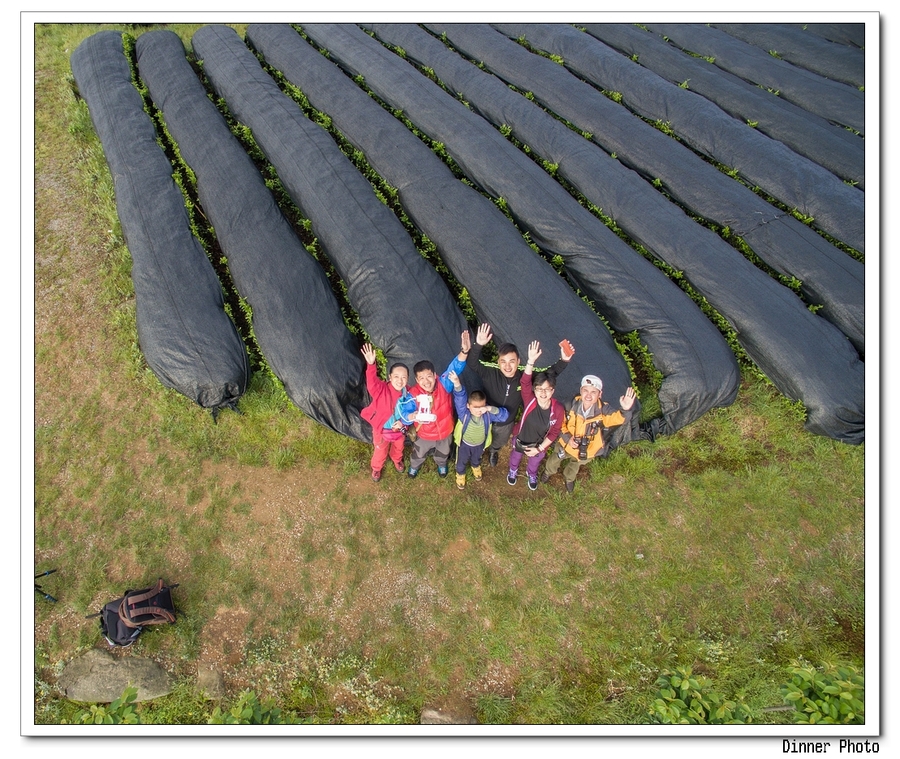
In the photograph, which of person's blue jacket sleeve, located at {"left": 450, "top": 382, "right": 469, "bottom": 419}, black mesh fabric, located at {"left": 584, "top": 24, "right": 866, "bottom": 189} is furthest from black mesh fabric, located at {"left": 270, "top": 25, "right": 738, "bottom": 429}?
black mesh fabric, located at {"left": 584, "top": 24, "right": 866, "bottom": 189}

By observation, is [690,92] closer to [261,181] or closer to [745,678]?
[261,181]

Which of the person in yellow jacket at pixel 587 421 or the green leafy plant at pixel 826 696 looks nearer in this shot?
the green leafy plant at pixel 826 696

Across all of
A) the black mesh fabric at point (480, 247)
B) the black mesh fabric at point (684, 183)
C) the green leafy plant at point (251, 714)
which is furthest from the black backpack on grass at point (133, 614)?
the black mesh fabric at point (684, 183)

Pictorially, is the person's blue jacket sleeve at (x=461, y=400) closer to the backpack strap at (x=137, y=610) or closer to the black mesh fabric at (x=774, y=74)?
the backpack strap at (x=137, y=610)

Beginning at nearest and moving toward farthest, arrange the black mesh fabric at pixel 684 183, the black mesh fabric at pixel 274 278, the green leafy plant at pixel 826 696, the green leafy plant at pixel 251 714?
the green leafy plant at pixel 826 696 → the green leafy plant at pixel 251 714 → the black mesh fabric at pixel 274 278 → the black mesh fabric at pixel 684 183

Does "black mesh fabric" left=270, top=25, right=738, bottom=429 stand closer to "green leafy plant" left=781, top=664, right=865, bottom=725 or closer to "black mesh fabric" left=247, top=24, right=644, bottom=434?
"black mesh fabric" left=247, top=24, right=644, bottom=434

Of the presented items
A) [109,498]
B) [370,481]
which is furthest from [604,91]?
[109,498]
